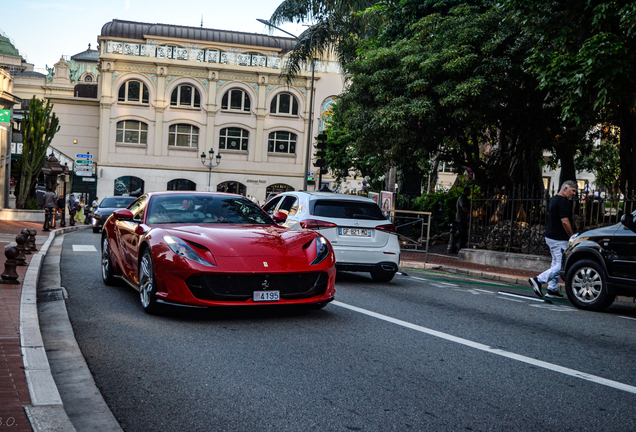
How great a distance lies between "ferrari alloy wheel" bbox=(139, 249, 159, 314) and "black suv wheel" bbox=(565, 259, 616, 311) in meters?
6.05

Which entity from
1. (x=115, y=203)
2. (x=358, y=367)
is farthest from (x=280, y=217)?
(x=115, y=203)

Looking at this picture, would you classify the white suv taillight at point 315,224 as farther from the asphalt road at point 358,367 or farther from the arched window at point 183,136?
the arched window at point 183,136

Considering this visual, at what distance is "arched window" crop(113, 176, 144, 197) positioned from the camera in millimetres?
53094

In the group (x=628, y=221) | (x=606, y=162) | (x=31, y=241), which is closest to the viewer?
(x=628, y=221)

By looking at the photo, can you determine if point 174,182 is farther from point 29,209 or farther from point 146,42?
point 29,209

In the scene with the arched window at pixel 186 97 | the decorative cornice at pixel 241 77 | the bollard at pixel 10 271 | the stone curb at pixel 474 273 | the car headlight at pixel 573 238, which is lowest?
the stone curb at pixel 474 273

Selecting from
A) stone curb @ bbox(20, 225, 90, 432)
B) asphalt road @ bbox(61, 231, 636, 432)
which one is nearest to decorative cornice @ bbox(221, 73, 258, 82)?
asphalt road @ bbox(61, 231, 636, 432)

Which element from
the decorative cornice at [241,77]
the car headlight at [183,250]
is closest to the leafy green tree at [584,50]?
the car headlight at [183,250]

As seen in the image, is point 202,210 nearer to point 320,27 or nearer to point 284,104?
point 320,27

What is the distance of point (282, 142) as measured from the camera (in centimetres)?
5622

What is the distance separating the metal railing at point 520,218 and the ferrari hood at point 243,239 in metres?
9.02

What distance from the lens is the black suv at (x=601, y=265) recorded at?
359 inches

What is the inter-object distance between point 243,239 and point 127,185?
48255 millimetres

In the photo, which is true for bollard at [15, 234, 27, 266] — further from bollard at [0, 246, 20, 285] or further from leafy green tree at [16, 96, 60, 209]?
leafy green tree at [16, 96, 60, 209]
